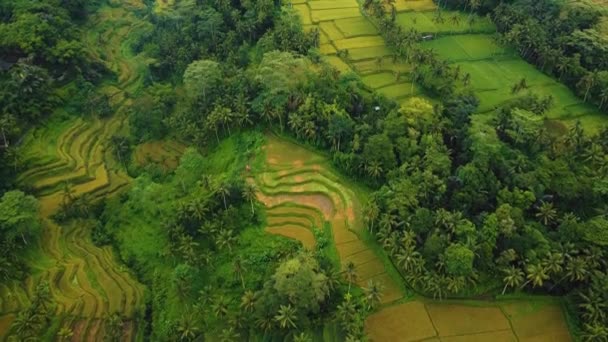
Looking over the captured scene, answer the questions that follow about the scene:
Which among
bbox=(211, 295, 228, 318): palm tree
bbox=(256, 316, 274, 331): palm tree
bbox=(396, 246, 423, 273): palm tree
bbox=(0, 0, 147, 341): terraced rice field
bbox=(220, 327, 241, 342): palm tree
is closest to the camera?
bbox=(220, 327, 241, 342): palm tree

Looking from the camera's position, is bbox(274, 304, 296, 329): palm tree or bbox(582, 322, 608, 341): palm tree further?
bbox(274, 304, 296, 329): palm tree

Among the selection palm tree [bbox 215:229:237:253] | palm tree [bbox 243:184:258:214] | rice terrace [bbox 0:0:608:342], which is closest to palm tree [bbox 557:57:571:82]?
rice terrace [bbox 0:0:608:342]

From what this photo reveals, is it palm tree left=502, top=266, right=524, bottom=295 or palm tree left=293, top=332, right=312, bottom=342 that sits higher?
palm tree left=502, top=266, right=524, bottom=295

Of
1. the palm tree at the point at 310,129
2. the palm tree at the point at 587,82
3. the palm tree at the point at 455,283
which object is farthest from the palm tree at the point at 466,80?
the palm tree at the point at 455,283

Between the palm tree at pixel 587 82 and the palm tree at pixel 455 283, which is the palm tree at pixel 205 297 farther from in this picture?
the palm tree at pixel 587 82

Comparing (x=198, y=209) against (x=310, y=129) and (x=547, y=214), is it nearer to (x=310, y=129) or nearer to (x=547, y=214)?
(x=310, y=129)

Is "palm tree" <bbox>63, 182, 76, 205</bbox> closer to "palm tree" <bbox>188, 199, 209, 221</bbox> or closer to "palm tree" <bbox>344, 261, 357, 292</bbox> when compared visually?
"palm tree" <bbox>188, 199, 209, 221</bbox>

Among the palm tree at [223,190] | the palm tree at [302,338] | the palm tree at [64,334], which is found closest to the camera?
the palm tree at [302,338]
